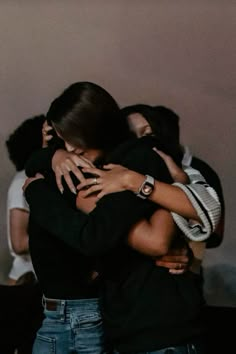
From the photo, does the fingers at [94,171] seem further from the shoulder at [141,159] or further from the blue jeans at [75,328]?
the blue jeans at [75,328]

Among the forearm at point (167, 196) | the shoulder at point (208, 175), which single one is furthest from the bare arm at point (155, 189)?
the shoulder at point (208, 175)

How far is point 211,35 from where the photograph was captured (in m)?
2.76

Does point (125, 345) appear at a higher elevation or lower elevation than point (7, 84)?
lower

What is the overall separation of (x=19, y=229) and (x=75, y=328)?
3.58 feet

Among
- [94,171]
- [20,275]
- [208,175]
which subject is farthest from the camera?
[20,275]

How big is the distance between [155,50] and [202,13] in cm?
26

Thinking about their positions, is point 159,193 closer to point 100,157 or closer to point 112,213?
point 112,213

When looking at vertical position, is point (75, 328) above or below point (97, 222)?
below

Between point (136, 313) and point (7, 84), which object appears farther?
point (7, 84)

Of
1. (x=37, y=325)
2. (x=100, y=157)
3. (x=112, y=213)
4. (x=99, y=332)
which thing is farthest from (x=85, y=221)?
(x=37, y=325)

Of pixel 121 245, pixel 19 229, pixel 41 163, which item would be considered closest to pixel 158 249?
pixel 121 245

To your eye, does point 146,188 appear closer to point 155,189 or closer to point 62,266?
point 155,189

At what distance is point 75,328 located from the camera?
1537 mm

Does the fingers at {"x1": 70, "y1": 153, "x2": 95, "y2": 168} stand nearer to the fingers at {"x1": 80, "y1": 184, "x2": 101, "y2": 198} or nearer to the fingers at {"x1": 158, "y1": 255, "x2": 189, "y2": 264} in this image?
the fingers at {"x1": 80, "y1": 184, "x2": 101, "y2": 198}
